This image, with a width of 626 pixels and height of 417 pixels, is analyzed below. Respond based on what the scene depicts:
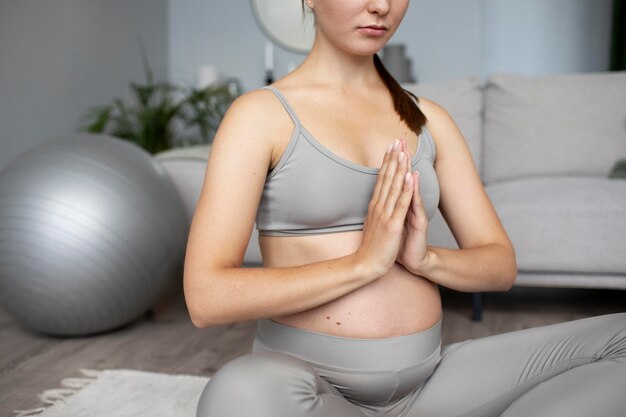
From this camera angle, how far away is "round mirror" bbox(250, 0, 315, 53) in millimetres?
4793

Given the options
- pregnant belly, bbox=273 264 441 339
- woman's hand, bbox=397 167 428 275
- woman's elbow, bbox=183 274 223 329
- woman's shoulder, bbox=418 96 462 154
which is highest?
woman's shoulder, bbox=418 96 462 154

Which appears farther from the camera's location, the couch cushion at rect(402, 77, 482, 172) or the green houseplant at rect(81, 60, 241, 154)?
the green houseplant at rect(81, 60, 241, 154)

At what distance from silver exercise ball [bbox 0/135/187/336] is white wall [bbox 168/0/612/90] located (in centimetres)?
321

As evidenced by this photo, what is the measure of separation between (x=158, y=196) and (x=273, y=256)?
1273mm

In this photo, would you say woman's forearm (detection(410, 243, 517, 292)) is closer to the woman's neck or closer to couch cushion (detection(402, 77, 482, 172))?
the woman's neck

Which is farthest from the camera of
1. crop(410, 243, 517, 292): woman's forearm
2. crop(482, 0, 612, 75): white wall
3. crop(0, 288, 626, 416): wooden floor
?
crop(482, 0, 612, 75): white wall

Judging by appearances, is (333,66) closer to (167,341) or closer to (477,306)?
(167,341)

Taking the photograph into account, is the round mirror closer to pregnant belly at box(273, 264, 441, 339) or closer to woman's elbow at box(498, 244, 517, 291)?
woman's elbow at box(498, 244, 517, 291)

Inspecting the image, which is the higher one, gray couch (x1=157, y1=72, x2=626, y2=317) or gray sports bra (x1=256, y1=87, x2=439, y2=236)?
gray sports bra (x1=256, y1=87, x2=439, y2=236)

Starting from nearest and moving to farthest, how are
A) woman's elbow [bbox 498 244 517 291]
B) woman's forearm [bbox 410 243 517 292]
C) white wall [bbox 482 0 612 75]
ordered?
1. woman's forearm [bbox 410 243 517 292]
2. woman's elbow [bbox 498 244 517 291]
3. white wall [bbox 482 0 612 75]

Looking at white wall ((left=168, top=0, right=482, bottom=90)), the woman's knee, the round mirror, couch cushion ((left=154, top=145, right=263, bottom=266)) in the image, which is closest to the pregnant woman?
the woman's knee

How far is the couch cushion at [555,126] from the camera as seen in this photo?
292 centimetres

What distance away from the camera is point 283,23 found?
16.0 ft

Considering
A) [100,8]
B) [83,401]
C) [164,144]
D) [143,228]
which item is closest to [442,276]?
[83,401]
